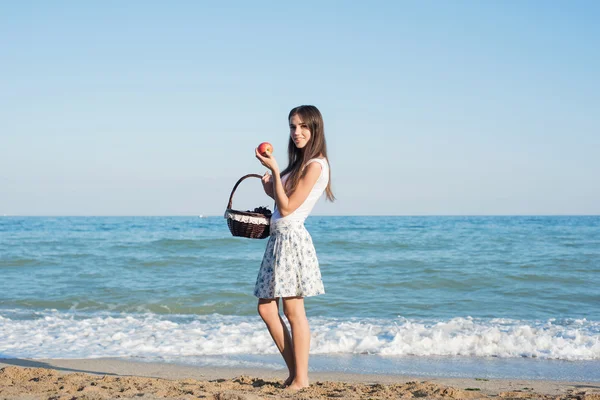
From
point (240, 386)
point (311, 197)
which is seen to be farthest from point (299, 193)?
point (240, 386)

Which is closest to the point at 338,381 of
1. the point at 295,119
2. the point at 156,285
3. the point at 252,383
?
the point at 252,383

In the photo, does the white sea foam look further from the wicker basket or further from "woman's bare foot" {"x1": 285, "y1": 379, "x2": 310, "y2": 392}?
the wicker basket

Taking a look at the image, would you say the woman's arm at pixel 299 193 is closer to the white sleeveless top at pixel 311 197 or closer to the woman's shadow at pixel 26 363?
the white sleeveless top at pixel 311 197

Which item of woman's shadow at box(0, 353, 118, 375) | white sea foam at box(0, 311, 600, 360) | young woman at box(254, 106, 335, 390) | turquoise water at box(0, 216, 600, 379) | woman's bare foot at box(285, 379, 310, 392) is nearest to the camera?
young woman at box(254, 106, 335, 390)

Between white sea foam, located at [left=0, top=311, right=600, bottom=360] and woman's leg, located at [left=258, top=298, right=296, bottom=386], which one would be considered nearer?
woman's leg, located at [left=258, top=298, right=296, bottom=386]

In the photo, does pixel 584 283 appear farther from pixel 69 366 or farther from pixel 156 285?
pixel 69 366

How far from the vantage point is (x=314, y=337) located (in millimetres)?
6480

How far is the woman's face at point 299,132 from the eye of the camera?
12.3 ft

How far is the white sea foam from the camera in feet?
19.7

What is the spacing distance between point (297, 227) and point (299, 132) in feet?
1.95

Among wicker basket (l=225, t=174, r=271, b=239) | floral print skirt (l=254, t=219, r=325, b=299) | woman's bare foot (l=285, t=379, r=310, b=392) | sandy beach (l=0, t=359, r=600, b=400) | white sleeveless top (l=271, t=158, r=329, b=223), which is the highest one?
white sleeveless top (l=271, t=158, r=329, b=223)

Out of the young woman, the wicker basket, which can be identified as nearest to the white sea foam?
the young woman

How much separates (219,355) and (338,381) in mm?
1625

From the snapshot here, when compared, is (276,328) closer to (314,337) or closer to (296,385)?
A: (296,385)
